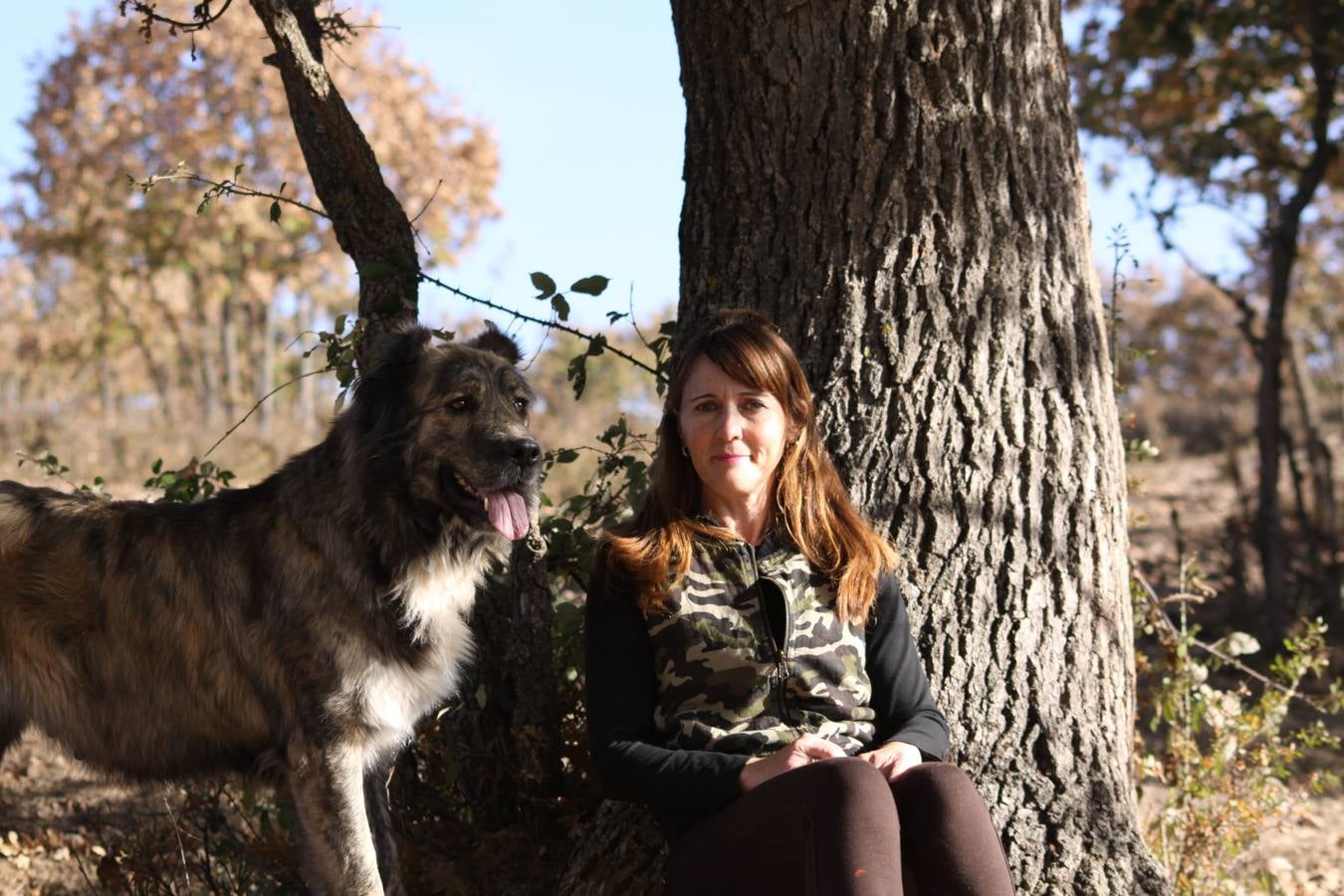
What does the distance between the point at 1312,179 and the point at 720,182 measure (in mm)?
6574

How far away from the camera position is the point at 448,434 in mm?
3682

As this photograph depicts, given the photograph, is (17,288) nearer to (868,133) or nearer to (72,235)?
(72,235)

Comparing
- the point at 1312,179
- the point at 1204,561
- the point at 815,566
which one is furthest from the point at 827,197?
the point at 1204,561

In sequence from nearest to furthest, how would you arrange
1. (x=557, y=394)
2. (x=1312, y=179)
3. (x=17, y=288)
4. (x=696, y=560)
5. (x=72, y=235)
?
1. (x=696, y=560)
2. (x=1312, y=179)
3. (x=72, y=235)
4. (x=557, y=394)
5. (x=17, y=288)

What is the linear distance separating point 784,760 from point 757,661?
294mm

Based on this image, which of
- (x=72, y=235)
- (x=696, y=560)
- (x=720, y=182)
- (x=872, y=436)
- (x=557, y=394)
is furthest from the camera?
(x=557, y=394)

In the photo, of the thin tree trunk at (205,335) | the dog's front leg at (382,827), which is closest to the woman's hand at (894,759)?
the dog's front leg at (382,827)

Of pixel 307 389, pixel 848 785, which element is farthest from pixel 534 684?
pixel 307 389

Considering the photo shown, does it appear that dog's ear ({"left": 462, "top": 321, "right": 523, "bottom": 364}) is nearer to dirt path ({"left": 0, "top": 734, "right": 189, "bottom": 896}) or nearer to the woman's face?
the woman's face

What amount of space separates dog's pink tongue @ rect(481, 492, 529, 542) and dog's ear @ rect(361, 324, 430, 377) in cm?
50

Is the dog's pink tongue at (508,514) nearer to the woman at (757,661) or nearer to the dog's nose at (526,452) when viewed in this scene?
the dog's nose at (526,452)

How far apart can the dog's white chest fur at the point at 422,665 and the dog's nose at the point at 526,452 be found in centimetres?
41

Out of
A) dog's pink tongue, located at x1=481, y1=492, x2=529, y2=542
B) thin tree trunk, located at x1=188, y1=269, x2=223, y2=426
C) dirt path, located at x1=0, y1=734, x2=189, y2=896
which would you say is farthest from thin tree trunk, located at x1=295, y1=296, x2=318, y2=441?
dog's pink tongue, located at x1=481, y1=492, x2=529, y2=542

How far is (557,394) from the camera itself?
1158 inches
